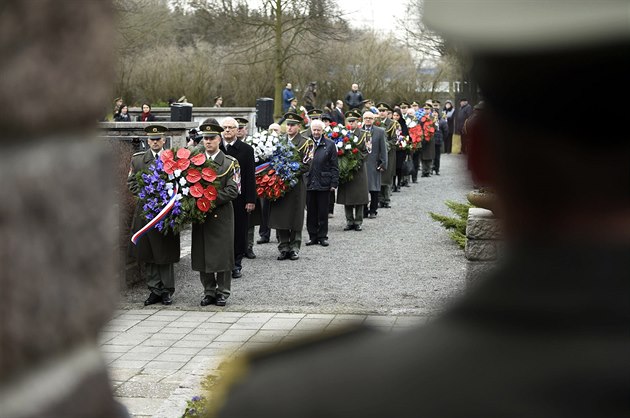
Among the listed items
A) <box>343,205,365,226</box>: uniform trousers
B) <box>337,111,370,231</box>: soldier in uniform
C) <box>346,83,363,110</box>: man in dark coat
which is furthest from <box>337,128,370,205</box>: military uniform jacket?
<box>346,83,363,110</box>: man in dark coat

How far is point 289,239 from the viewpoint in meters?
13.8

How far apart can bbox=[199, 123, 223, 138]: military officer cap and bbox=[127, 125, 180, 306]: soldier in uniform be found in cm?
59

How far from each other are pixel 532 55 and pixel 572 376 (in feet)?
1.15

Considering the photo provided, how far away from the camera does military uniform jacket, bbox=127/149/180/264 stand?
34.2ft

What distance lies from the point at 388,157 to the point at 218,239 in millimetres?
10506

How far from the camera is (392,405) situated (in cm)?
104

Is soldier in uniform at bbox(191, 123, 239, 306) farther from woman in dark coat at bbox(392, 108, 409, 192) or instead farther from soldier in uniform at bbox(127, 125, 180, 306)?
woman in dark coat at bbox(392, 108, 409, 192)

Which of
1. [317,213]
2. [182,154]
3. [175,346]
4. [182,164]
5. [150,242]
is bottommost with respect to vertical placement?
[175,346]

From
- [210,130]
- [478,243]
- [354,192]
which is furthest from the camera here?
[354,192]

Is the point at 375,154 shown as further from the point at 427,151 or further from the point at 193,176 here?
the point at 427,151

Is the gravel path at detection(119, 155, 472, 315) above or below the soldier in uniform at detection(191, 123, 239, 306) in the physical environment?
below

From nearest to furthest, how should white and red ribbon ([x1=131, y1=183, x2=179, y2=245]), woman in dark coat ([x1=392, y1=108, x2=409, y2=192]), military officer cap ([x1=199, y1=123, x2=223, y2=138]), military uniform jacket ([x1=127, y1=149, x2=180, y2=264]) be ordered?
white and red ribbon ([x1=131, y1=183, x2=179, y2=245])
military uniform jacket ([x1=127, y1=149, x2=180, y2=264])
military officer cap ([x1=199, y1=123, x2=223, y2=138])
woman in dark coat ([x1=392, y1=108, x2=409, y2=192])

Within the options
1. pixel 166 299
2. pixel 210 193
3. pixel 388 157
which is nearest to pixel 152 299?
pixel 166 299

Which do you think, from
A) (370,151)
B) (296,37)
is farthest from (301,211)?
(296,37)
